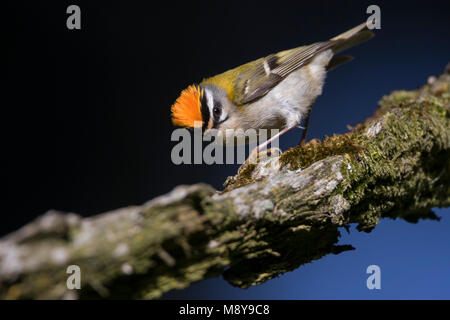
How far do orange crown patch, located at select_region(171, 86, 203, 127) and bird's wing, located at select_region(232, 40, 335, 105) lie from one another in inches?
10.6

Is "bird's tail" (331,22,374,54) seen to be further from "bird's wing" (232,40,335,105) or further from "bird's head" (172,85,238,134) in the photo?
"bird's head" (172,85,238,134)

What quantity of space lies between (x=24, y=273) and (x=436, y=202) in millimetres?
1823

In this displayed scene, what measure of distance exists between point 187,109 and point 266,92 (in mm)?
477

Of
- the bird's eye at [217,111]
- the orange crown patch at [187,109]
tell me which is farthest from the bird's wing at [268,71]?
the orange crown patch at [187,109]

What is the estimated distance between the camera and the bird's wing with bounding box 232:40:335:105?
182 cm

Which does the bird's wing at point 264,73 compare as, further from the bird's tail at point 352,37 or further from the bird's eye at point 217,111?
the bird's eye at point 217,111

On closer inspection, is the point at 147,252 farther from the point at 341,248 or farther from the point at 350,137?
the point at 350,137

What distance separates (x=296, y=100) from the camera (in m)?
1.88

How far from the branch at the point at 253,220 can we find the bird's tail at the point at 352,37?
1.76 feet

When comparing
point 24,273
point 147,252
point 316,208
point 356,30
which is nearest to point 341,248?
point 316,208

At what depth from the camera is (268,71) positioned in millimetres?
1936

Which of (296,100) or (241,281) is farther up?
(296,100)

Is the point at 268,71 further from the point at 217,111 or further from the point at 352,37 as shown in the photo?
the point at 352,37

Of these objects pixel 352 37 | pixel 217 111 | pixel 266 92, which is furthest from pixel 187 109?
pixel 352 37
